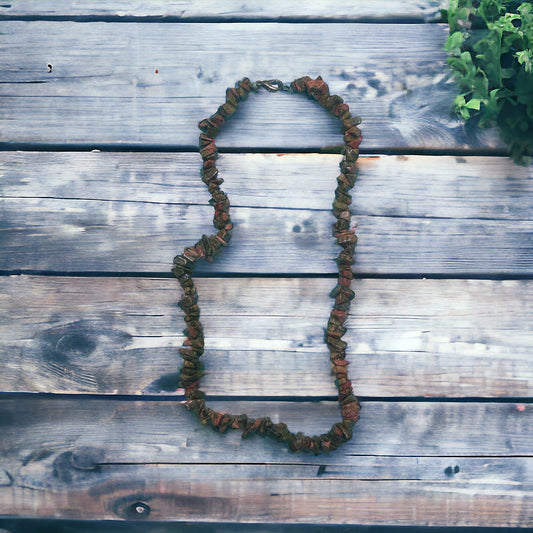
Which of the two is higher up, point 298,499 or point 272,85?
point 272,85

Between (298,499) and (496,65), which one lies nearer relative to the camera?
(496,65)

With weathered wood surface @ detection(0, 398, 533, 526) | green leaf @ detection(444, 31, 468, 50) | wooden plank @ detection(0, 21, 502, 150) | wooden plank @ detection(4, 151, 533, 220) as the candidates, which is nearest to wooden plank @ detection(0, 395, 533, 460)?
weathered wood surface @ detection(0, 398, 533, 526)

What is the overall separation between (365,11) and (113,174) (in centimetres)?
60

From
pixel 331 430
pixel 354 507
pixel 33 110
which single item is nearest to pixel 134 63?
pixel 33 110

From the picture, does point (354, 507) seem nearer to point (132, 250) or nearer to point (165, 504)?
point (165, 504)

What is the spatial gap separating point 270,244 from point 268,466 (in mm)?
447

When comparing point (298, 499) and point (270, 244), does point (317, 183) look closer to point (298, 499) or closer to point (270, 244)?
point (270, 244)

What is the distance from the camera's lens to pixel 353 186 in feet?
2.93

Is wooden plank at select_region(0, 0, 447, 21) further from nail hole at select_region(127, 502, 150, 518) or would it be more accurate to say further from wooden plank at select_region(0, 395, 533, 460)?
nail hole at select_region(127, 502, 150, 518)

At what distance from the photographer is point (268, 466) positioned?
0.91 meters

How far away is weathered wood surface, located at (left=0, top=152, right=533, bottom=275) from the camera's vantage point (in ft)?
2.96

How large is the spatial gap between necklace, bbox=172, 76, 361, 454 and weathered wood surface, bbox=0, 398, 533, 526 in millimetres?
35

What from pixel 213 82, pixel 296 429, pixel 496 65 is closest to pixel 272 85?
pixel 213 82

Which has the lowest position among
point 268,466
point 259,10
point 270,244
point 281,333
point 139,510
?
point 139,510
